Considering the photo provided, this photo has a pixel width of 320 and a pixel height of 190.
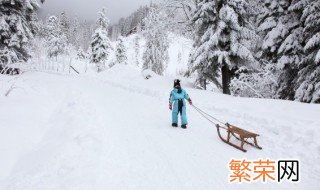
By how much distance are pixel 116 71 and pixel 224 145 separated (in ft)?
80.2

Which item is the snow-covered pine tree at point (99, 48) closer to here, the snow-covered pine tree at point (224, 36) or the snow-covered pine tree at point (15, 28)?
the snow-covered pine tree at point (15, 28)

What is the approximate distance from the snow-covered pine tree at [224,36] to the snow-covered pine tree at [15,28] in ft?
48.7

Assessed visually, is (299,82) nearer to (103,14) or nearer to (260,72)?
(260,72)

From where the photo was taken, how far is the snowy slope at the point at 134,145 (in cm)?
595

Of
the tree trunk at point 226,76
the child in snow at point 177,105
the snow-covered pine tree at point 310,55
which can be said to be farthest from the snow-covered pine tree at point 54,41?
the child in snow at point 177,105

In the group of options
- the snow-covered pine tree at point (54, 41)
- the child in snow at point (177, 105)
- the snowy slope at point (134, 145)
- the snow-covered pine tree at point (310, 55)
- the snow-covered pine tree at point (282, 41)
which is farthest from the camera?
the snow-covered pine tree at point (54, 41)

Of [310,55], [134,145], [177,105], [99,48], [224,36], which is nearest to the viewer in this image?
[134,145]

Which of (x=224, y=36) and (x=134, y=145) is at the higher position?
(x=224, y=36)

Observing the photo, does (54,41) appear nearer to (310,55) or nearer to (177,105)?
(310,55)

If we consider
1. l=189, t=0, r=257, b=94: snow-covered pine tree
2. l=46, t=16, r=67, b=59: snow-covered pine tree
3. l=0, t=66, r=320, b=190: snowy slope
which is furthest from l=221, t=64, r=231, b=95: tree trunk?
l=46, t=16, r=67, b=59: snow-covered pine tree

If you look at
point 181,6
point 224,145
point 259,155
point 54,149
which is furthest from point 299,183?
point 181,6

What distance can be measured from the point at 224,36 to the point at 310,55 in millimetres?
4667

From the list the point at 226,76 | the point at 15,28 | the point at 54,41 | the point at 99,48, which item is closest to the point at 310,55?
the point at 226,76

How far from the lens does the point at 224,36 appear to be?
16906 millimetres
